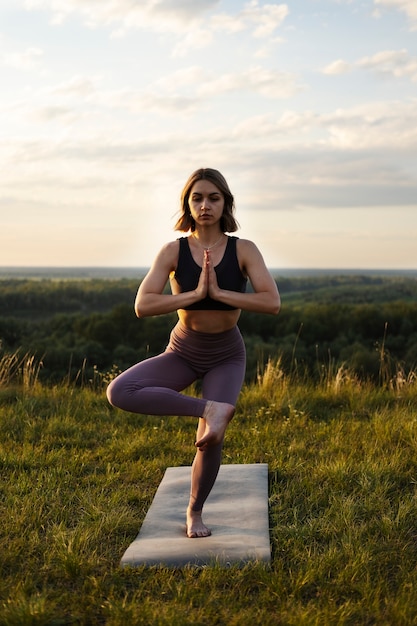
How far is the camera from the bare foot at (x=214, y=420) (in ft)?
10.5

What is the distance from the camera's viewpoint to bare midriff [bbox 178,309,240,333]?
3.56m

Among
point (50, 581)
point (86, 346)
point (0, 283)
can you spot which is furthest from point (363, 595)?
point (0, 283)

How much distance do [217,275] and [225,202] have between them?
1.47 feet

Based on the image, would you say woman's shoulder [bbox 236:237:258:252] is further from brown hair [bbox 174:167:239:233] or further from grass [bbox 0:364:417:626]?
grass [bbox 0:364:417:626]

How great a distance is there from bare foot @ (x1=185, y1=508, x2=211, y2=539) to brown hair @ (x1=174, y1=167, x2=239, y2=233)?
1.60 m

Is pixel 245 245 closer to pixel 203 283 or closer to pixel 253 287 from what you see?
pixel 253 287

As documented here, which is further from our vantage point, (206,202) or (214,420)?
(206,202)

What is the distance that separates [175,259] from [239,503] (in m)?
1.62

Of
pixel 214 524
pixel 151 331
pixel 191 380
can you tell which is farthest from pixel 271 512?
pixel 151 331

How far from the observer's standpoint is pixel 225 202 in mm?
3637

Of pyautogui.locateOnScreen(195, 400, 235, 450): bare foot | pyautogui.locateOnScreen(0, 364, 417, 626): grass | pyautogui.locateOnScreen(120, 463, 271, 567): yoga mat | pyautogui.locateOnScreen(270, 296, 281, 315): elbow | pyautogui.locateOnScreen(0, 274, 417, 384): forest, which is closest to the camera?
pyautogui.locateOnScreen(0, 364, 417, 626): grass

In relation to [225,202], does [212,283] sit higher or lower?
lower

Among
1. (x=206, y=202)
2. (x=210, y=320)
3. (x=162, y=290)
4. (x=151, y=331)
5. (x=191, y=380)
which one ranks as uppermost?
(x=206, y=202)

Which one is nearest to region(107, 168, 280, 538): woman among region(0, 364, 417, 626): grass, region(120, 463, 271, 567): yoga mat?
region(120, 463, 271, 567): yoga mat
